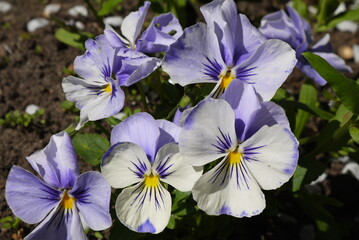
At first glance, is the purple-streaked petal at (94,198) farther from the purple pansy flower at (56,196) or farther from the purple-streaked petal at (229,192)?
the purple-streaked petal at (229,192)

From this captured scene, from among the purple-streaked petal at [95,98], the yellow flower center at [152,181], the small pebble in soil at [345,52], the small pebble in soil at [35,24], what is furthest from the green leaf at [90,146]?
the small pebble in soil at [345,52]

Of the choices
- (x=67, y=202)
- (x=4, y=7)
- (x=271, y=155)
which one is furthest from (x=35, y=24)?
(x=271, y=155)

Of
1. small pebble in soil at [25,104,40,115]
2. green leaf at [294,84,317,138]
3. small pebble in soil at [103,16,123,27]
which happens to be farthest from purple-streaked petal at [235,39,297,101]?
small pebble in soil at [103,16,123,27]

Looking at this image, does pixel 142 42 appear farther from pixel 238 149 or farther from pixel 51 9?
pixel 51 9

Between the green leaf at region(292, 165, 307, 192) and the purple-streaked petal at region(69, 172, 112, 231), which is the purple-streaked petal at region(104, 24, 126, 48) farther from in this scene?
the green leaf at region(292, 165, 307, 192)

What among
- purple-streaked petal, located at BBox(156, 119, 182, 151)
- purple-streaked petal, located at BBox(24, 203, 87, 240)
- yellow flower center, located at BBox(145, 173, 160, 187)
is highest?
purple-streaked petal, located at BBox(156, 119, 182, 151)

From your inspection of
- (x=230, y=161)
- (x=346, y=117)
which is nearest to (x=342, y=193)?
(x=346, y=117)

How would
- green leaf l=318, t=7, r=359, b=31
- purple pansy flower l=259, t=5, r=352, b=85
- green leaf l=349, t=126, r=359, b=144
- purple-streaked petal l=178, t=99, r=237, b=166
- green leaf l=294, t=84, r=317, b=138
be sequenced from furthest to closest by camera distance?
green leaf l=318, t=7, r=359, b=31 → green leaf l=294, t=84, r=317, b=138 → purple pansy flower l=259, t=5, r=352, b=85 → green leaf l=349, t=126, r=359, b=144 → purple-streaked petal l=178, t=99, r=237, b=166
